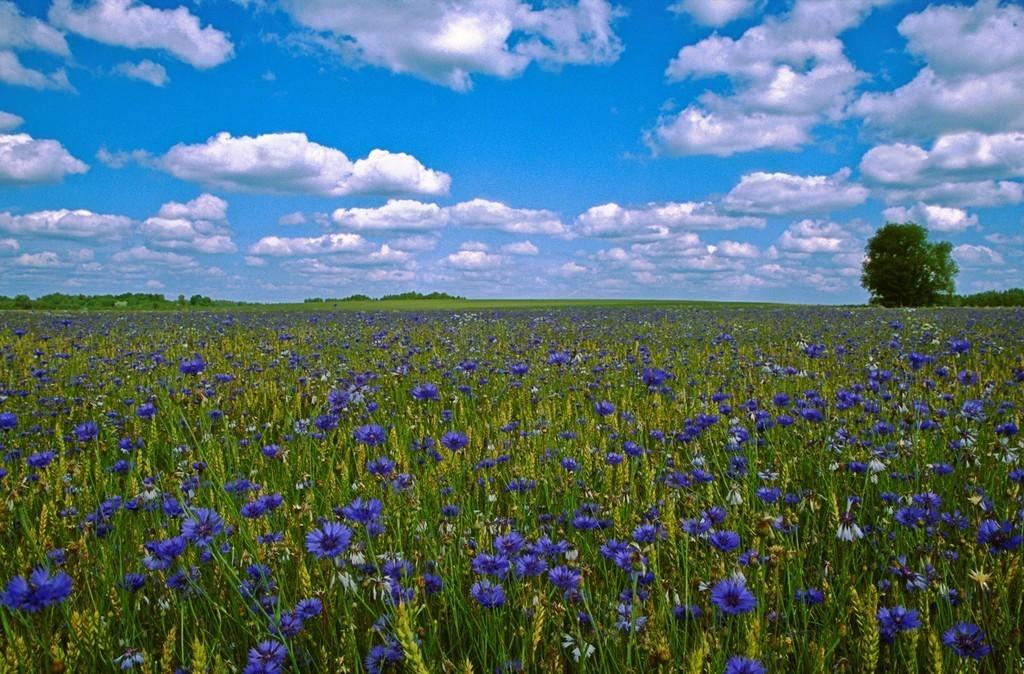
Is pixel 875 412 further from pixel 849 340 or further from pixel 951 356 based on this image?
pixel 849 340

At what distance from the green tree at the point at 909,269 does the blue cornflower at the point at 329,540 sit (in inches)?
2789

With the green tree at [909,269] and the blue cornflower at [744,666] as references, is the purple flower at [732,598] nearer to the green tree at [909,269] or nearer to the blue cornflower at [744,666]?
the blue cornflower at [744,666]

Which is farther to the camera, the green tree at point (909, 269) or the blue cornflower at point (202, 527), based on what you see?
the green tree at point (909, 269)

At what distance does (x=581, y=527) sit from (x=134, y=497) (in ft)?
6.35

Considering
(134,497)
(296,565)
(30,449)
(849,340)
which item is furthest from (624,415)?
(849,340)

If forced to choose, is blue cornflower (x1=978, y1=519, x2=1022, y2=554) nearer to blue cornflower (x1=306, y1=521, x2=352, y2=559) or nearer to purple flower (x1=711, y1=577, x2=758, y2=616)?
purple flower (x1=711, y1=577, x2=758, y2=616)

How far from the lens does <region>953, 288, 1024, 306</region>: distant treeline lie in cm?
5597

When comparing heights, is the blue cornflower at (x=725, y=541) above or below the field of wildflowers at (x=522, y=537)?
above

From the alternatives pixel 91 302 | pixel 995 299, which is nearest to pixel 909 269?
pixel 995 299

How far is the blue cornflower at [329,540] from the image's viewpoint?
189 cm

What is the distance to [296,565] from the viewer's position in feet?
8.25

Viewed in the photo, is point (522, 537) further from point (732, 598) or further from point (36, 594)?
point (36, 594)

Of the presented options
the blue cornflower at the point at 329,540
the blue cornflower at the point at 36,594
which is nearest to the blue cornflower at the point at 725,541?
the blue cornflower at the point at 329,540

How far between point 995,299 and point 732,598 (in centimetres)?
7199
